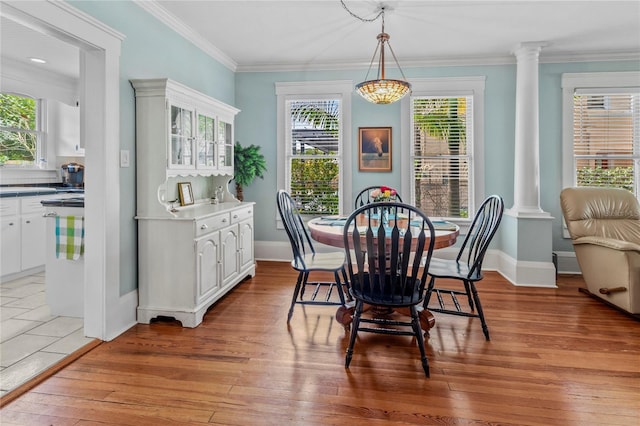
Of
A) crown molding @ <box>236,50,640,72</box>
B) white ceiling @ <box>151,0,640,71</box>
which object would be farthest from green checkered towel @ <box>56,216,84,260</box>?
crown molding @ <box>236,50,640,72</box>

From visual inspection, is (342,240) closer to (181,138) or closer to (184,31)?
(181,138)

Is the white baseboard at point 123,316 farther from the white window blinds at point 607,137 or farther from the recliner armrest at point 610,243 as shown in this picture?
the white window blinds at point 607,137

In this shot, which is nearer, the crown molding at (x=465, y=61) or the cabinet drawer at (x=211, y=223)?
the cabinet drawer at (x=211, y=223)

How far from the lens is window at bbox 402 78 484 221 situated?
4773mm

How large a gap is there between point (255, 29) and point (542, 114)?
352 centimetres

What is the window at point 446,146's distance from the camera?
188 inches

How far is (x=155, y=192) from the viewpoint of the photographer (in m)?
3.03

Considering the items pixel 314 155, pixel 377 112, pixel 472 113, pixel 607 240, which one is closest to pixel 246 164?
pixel 314 155

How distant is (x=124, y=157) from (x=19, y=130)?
3162 millimetres

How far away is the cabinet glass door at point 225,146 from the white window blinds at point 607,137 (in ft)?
13.5

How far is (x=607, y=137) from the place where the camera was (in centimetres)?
463

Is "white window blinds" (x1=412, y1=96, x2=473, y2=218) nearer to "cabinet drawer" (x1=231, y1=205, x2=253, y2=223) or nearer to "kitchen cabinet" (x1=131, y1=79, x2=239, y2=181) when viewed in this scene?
"cabinet drawer" (x1=231, y1=205, x2=253, y2=223)

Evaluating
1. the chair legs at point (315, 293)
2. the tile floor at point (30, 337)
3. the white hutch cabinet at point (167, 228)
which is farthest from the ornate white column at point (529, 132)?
the tile floor at point (30, 337)

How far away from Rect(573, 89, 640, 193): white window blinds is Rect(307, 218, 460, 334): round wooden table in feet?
9.46
